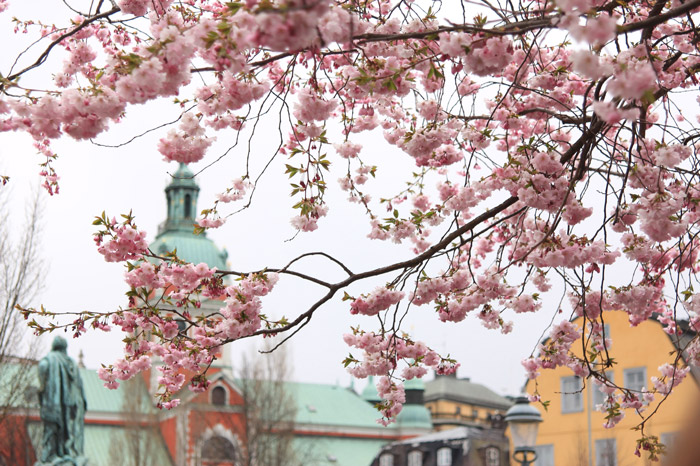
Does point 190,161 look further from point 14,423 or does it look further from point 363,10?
point 14,423

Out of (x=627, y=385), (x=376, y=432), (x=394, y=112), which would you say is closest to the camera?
(x=394, y=112)

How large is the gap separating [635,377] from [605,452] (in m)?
3.06

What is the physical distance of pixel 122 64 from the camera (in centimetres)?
386

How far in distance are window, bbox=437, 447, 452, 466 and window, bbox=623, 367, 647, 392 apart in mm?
9823

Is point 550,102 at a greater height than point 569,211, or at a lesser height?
greater

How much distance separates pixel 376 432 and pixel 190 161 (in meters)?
49.0

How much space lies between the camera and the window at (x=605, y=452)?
22781 millimetres

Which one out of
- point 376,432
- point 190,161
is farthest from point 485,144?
point 376,432

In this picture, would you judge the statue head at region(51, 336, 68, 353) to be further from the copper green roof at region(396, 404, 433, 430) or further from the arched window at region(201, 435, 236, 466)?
the copper green roof at region(396, 404, 433, 430)

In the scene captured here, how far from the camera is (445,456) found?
112 feet

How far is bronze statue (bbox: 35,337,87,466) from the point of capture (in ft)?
42.2

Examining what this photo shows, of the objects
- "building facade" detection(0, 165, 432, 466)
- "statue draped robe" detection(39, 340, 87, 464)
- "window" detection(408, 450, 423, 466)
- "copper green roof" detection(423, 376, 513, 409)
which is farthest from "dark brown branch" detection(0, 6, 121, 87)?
"copper green roof" detection(423, 376, 513, 409)

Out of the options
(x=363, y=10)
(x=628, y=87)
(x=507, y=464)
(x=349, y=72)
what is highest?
(x=363, y=10)

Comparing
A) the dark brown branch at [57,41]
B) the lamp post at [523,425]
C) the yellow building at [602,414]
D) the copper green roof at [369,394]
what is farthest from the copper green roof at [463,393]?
the dark brown branch at [57,41]
